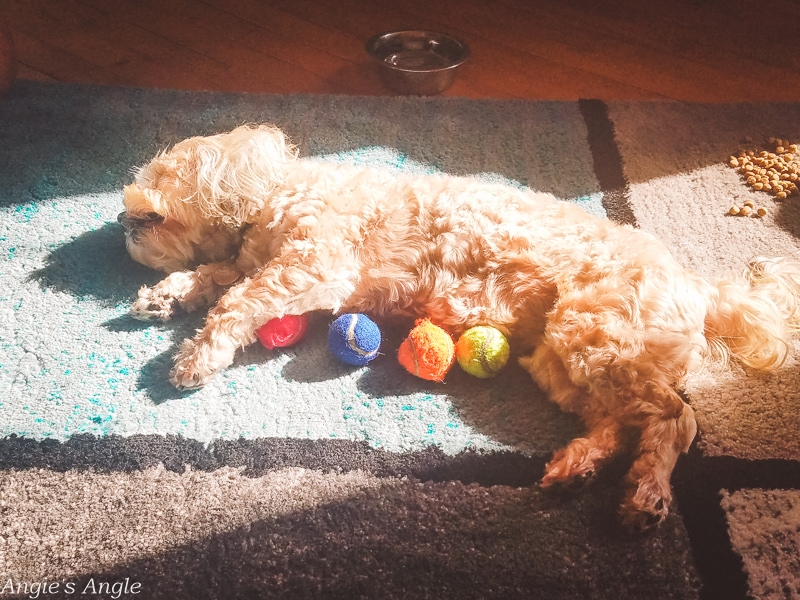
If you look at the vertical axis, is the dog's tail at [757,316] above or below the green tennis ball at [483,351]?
above

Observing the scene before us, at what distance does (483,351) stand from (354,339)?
311 mm

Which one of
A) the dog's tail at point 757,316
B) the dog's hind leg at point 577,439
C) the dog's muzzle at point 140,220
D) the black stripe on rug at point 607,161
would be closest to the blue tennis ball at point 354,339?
the dog's hind leg at point 577,439

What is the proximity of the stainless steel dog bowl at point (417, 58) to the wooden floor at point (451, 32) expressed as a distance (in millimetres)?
102

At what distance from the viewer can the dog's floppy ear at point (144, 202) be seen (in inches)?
63.4

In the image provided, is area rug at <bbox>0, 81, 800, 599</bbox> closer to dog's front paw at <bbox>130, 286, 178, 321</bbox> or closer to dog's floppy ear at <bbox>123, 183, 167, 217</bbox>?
dog's front paw at <bbox>130, 286, 178, 321</bbox>

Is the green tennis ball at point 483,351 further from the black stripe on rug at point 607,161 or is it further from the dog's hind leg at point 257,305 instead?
the black stripe on rug at point 607,161

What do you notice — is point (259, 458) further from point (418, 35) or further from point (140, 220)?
point (418, 35)

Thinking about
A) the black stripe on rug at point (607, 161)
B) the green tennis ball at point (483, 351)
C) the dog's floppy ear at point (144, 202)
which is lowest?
the green tennis ball at point (483, 351)

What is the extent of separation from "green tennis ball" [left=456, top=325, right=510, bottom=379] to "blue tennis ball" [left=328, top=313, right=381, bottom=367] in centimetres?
22

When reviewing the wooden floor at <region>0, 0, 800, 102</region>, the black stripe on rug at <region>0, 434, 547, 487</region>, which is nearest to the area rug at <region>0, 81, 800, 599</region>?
the black stripe on rug at <region>0, 434, 547, 487</region>

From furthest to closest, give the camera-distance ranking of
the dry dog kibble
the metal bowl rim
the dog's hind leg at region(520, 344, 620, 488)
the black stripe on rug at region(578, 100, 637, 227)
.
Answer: the metal bowl rim → the dry dog kibble → the black stripe on rug at region(578, 100, 637, 227) → the dog's hind leg at region(520, 344, 620, 488)

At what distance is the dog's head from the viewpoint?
1.60 meters

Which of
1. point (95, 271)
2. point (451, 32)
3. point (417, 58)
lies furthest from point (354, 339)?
point (451, 32)

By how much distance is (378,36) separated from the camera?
2.85 m
